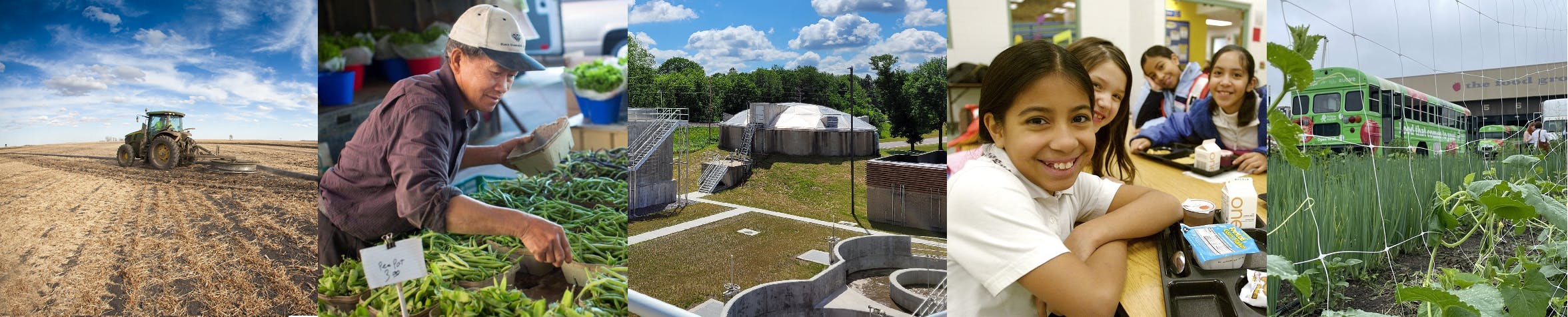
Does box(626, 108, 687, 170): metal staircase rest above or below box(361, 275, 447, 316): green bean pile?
above

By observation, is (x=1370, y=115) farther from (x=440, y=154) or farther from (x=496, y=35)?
(x=440, y=154)

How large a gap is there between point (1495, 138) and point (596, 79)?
2.82m

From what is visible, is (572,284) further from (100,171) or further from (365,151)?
(100,171)

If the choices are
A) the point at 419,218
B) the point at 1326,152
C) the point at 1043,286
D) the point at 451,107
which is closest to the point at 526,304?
the point at 419,218

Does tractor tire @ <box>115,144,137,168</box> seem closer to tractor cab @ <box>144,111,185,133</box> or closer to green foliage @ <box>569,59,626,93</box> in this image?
tractor cab @ <box>144,111,185,133</box>

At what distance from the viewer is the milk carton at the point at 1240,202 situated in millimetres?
1736

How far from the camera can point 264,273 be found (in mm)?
4160

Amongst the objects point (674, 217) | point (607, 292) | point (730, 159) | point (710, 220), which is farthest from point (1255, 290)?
point (674, 217)

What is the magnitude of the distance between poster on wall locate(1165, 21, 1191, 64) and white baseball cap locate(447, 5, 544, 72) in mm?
1987

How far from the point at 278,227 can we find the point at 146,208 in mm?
702

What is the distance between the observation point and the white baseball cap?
9.36ft

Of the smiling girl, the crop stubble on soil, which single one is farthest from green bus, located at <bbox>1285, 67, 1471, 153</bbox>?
the crop stubble on soil

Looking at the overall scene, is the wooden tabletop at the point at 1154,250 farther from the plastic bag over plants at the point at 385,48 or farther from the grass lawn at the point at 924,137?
the plastic bag over plants at the point at 385,48

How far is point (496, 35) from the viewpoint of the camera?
286cm
